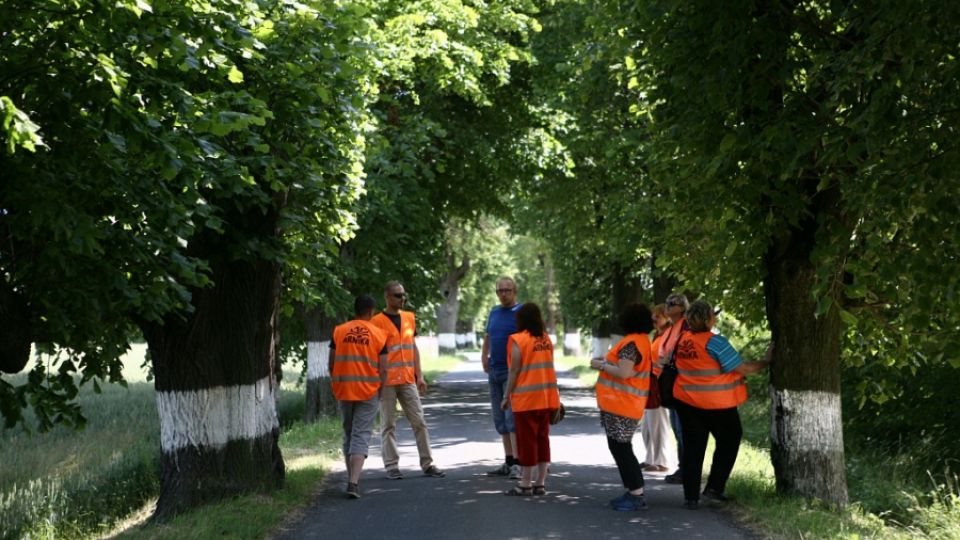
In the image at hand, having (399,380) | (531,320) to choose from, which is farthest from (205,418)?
(531,320)

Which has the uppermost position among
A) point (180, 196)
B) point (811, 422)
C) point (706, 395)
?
point (180, 196)

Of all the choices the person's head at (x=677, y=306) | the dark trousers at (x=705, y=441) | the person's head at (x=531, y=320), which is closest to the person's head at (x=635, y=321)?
the dark trousers at (x=705, y=441)

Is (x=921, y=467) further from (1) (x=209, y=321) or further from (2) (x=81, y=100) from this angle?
(2) (x=81, y=100)

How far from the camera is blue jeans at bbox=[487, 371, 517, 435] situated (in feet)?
37.6

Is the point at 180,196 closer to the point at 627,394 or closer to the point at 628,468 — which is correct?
the point at 627,394

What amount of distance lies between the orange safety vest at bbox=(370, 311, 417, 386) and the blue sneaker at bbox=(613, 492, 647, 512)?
320 cm

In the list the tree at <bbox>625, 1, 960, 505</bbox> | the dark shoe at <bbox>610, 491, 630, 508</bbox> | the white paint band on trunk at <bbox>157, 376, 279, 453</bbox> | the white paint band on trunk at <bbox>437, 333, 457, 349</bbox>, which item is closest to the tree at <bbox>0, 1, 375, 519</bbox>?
the white paint band on trunk at <bbox>157, 376, 279, 453</bbox>

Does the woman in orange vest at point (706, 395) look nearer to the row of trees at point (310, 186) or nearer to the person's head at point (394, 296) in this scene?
the row of trees at point (310, 186)

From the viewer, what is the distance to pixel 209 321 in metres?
10.9

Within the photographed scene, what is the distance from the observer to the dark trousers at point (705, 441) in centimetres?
979

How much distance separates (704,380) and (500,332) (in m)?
2.59

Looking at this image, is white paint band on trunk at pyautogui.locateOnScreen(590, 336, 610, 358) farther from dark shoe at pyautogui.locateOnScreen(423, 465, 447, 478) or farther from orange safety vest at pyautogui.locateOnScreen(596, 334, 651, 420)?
orange safety vest at pyautogui.locateOnScreen(596, 334, 651, 420)

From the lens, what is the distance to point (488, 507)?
993 centimetres

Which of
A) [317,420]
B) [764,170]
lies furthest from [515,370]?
[317,420]
